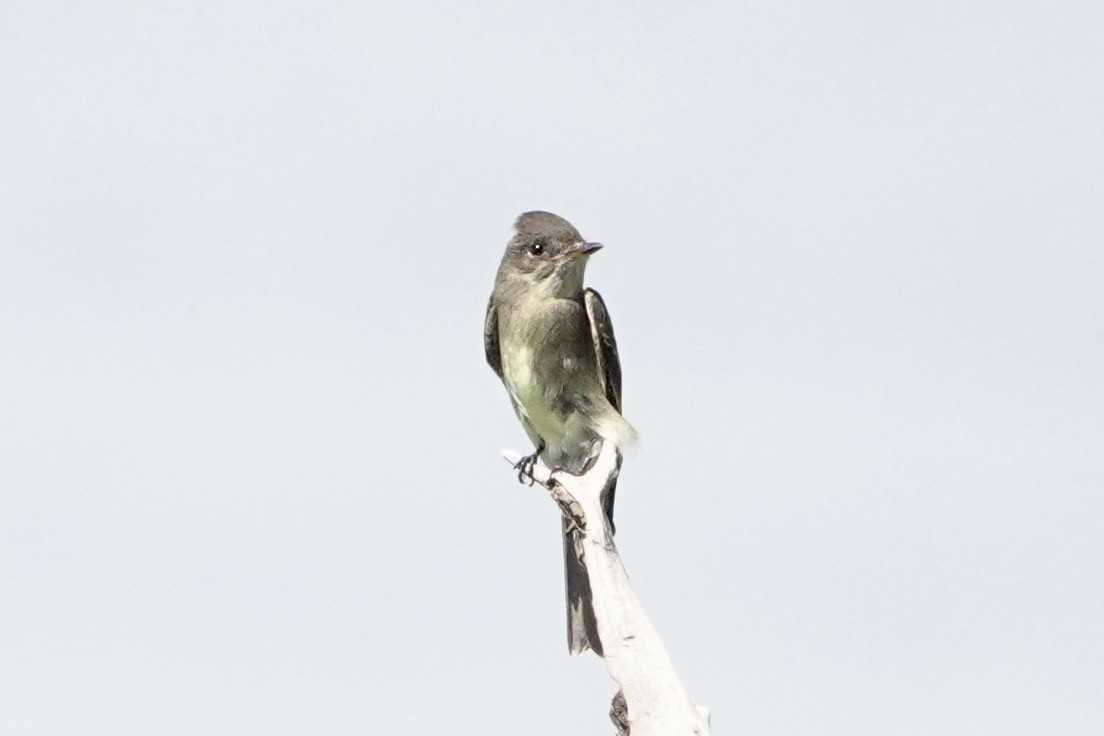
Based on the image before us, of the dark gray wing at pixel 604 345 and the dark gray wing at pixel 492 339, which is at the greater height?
the dark gray wing at pixel 492 339

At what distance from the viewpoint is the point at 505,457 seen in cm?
1173

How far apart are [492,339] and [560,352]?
0.86m

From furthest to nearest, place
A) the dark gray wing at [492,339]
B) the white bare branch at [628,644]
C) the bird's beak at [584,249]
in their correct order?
the dark gray wing at [492,339]
the bird's beak at [584,249]
the white bare branch at [628,644]

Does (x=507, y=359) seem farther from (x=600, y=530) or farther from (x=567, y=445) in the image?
(x=600, y=530)

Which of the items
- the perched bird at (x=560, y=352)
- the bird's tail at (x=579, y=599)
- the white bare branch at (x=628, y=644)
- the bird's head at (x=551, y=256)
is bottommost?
the white bare branch at (x=628, y=644)

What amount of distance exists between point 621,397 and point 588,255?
101 centimetres

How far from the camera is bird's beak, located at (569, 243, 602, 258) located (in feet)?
42.4

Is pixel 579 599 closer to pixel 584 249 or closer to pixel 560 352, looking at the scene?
pixel 560 352

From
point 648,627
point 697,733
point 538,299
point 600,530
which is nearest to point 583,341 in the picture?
point 538,299

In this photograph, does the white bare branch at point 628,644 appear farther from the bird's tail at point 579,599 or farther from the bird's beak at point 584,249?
the bird's beak at point 584,249

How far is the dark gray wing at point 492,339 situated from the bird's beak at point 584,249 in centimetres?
82

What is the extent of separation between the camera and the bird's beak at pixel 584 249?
12914 millimetres

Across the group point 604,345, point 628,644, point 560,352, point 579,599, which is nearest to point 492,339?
point 560,352

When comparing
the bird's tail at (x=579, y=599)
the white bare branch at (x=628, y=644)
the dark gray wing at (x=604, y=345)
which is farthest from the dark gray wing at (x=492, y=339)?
the white bare branch at (x=628, y=644)
